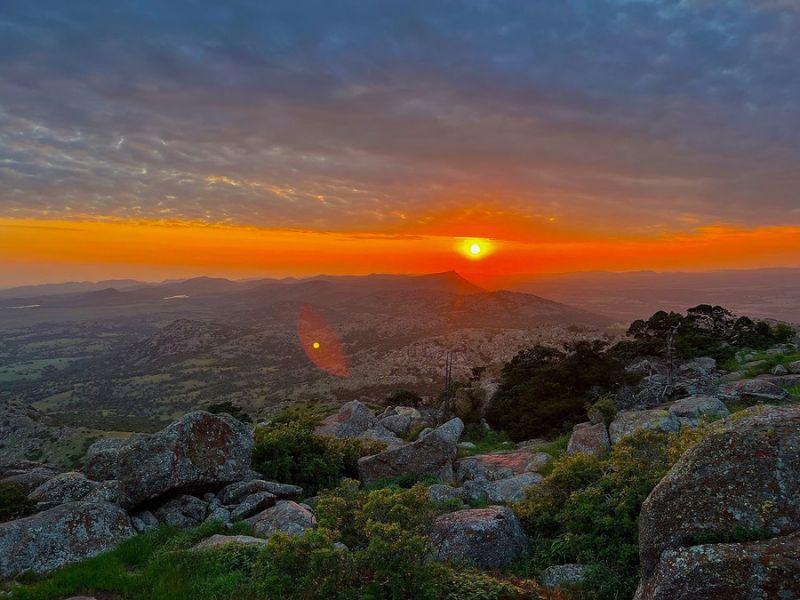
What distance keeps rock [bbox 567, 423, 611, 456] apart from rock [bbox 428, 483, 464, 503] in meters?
5.01

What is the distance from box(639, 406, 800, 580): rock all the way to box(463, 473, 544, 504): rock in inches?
278

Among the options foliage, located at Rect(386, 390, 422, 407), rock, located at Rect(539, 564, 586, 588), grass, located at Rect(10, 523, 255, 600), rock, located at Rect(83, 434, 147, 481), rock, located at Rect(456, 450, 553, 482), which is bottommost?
foliage, located at Rect(386, 390, 422, 407)

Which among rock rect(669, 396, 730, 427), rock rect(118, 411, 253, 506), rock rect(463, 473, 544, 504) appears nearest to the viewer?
rock rect(118, 411, 253, 506)

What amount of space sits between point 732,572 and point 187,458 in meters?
14.0

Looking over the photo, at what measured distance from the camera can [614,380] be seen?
97.9ft

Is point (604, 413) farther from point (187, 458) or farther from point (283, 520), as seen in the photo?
point (187, 458)

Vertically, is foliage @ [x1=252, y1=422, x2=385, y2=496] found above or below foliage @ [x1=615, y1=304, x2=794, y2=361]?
below

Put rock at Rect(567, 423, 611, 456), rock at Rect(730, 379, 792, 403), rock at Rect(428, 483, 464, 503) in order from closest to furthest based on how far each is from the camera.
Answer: rock at Rect(428, 483, 464, 503), rock at Rect(567, 423, 611, 456), rock at Rect(730, 379, 792, 403)

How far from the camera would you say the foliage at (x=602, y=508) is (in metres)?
9.34

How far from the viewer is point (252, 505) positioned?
1408 centimetres

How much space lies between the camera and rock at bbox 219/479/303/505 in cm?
1501

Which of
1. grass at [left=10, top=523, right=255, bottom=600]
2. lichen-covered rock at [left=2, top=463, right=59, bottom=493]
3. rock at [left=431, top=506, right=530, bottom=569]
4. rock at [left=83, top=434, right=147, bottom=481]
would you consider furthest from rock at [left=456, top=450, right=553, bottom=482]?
lichen-covered rock at [left=2, top=463, right=59, bottom=493]

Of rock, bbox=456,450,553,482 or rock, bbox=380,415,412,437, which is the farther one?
rock, bbox=380,415,412,437

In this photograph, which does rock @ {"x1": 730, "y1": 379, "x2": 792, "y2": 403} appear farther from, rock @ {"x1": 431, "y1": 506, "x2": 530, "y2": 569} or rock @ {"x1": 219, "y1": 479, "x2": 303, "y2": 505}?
rock @ {"x1": 219, "y1": 479, "x2": 303, "y2": 505}
